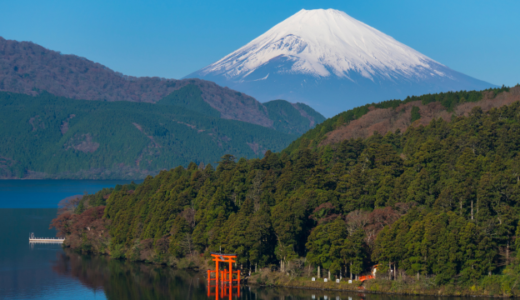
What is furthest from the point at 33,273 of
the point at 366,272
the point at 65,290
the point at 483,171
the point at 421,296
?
the point at 483,171

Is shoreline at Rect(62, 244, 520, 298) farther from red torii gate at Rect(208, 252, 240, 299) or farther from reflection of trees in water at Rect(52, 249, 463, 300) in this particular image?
red torii gate at Rect(208, 252, 240, 299)

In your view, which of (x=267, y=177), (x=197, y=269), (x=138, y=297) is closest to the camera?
(x=138, y=297)

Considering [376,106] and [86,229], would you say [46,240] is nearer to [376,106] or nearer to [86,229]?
[86,229]

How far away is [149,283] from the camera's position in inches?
2029

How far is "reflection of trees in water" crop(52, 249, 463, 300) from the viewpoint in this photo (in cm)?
4541

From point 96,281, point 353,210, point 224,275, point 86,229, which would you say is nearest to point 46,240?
point 86,229

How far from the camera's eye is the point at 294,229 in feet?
164

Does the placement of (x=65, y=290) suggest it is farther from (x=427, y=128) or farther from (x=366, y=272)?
(x=427, y=128)

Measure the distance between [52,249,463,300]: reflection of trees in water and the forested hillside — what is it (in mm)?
1917

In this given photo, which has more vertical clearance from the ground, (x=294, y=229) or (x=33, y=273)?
(x=294, y=229)

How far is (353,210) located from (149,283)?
1775cm

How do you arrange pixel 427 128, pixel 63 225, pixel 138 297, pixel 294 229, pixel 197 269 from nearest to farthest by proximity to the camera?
1. pixel 138 297
2. pixel 294 229
3. pixel 197 269
4. pixel 427 128
5. pixel 63 225

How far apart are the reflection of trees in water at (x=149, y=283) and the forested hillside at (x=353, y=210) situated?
192 centimetres

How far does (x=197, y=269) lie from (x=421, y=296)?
20.2 meters
